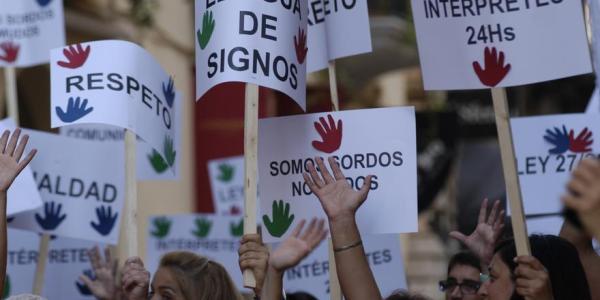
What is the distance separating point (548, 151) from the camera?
6.27 m

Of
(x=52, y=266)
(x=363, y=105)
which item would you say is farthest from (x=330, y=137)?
(x=363, y=105)

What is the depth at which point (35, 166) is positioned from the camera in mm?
6328

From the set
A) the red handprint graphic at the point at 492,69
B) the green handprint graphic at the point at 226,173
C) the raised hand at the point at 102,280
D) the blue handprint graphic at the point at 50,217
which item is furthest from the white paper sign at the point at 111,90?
the green handprint graphic at the point at 226,173

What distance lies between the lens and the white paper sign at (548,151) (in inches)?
239

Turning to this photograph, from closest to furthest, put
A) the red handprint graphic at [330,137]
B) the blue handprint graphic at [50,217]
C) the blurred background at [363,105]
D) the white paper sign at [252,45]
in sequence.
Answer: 1. the white paper sign at [252,45]
2. the red handprint graphic at [330,137]
3. the blue handprint graphic at [50,217]
4. the blurred background at [363,105]

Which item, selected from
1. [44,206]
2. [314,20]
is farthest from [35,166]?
[314,20]

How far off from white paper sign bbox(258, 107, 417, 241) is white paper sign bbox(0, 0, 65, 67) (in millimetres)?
2784

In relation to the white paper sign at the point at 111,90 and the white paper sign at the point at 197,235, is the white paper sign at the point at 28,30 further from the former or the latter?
the white paper sign at the point at 111,90

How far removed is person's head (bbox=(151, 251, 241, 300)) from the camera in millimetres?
4805

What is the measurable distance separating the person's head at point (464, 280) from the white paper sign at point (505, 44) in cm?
83

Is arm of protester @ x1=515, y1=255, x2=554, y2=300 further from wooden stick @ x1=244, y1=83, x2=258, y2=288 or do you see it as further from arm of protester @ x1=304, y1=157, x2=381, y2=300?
wooden stick @ x1=244, y1=83, x2=258, y2=288

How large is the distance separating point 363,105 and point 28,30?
12.8 meters

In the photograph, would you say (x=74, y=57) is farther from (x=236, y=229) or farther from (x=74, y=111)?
(x=236, y=229)

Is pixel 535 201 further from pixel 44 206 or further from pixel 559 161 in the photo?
pixel 44 206
